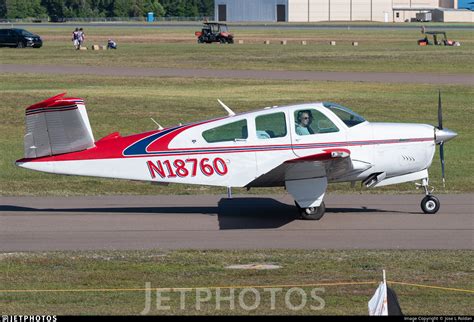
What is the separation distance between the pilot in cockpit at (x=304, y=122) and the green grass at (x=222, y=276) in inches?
102

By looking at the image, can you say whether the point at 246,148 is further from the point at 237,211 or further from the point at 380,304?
the point at 380,304

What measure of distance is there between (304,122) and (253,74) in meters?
29.8

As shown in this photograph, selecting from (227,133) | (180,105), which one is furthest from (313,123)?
(180,105)

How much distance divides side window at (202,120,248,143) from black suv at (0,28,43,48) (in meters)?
52.5

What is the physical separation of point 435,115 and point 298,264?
1838cm

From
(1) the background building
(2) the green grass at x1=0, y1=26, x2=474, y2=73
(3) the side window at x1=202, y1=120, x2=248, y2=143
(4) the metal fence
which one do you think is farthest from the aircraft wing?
(4) the metal fence

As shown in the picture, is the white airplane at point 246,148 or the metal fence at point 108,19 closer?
the white airplane at point 246,148

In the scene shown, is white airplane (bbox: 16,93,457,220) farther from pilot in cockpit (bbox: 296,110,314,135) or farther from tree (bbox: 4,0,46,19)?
tree (bbox: 4,0,46,19)

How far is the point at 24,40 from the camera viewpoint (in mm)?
65188


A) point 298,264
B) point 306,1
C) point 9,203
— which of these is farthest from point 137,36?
point 298,264

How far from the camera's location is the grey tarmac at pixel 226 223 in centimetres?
1381

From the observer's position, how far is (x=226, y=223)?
1527 centimetres

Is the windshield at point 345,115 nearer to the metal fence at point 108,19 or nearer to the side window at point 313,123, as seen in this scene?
the side window at point 313,123

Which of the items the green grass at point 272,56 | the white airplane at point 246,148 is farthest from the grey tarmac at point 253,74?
the white airplane at point 246,148
